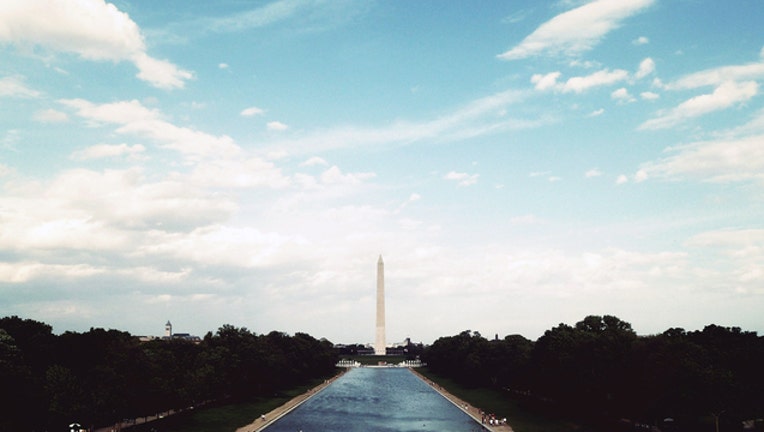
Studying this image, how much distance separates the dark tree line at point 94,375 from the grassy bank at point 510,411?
1624 inches

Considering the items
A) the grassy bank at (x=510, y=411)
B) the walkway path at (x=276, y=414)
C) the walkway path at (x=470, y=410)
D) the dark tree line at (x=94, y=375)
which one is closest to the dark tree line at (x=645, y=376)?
the grassy bank at (x=510, y=411)

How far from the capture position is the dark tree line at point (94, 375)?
A: 200ft

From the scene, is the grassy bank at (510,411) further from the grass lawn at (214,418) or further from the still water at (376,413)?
the grass lawn at (214,418)

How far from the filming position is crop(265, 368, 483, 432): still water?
255 feet

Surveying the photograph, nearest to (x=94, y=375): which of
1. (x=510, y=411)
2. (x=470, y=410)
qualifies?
(x=470, y=410)

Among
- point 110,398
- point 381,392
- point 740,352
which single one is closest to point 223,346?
point 381,392

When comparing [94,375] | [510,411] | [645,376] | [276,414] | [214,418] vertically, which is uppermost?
[94,375]

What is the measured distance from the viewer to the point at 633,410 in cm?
7581

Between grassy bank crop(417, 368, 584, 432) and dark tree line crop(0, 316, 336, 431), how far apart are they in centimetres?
4124

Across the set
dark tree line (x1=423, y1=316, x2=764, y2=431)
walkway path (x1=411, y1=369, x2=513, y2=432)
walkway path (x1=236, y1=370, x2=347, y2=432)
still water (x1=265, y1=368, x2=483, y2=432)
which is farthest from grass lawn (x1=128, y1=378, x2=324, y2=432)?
dark tree line (x1=423, y1=316, x2=764, y2=431)

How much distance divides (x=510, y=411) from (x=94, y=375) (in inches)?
2227

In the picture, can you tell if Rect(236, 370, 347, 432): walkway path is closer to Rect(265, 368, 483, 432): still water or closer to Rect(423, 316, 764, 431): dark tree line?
Rect(265, 368, 483, 432): still water

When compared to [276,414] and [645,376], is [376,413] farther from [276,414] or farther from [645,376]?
[645,376]

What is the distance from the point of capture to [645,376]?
237ft
